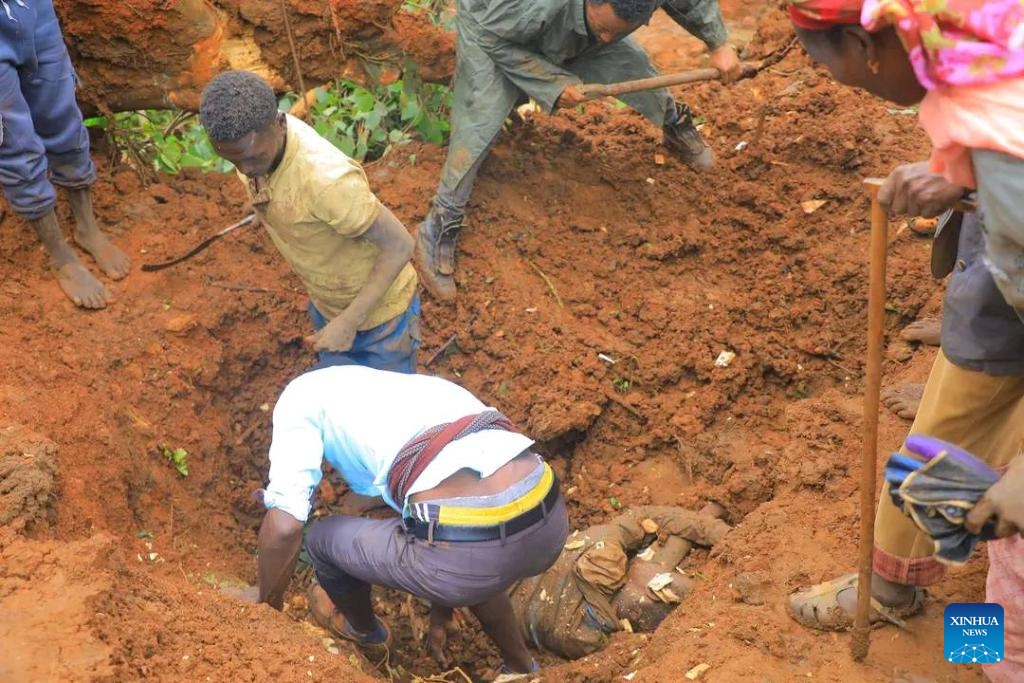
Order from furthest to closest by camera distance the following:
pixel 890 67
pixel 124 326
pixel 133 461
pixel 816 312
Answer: pixel 816 312 < pixel 124 326 < pixel 133 461 < pixel 890 67

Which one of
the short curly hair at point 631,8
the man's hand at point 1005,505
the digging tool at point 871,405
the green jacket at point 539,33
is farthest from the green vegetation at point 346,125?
the man's hand at point 1005,505

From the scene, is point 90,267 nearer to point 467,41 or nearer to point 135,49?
point 135,49

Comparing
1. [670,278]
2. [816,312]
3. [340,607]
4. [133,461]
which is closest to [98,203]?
[133,461]

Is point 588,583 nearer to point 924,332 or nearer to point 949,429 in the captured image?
point 949,429

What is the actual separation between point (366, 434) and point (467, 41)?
2503 mm

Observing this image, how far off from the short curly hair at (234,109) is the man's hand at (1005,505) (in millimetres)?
2437

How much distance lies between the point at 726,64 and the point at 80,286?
3092 mm

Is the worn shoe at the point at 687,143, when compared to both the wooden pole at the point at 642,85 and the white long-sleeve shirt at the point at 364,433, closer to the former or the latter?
the wooden pole at the point at 642,85

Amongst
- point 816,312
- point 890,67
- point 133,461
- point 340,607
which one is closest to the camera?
point 890,67

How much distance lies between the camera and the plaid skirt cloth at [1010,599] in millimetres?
2518

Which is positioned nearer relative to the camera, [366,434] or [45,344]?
[366,434]

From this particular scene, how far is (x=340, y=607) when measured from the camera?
3553 mm

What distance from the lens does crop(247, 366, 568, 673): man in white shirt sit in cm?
287

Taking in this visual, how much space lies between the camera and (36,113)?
161 inches
